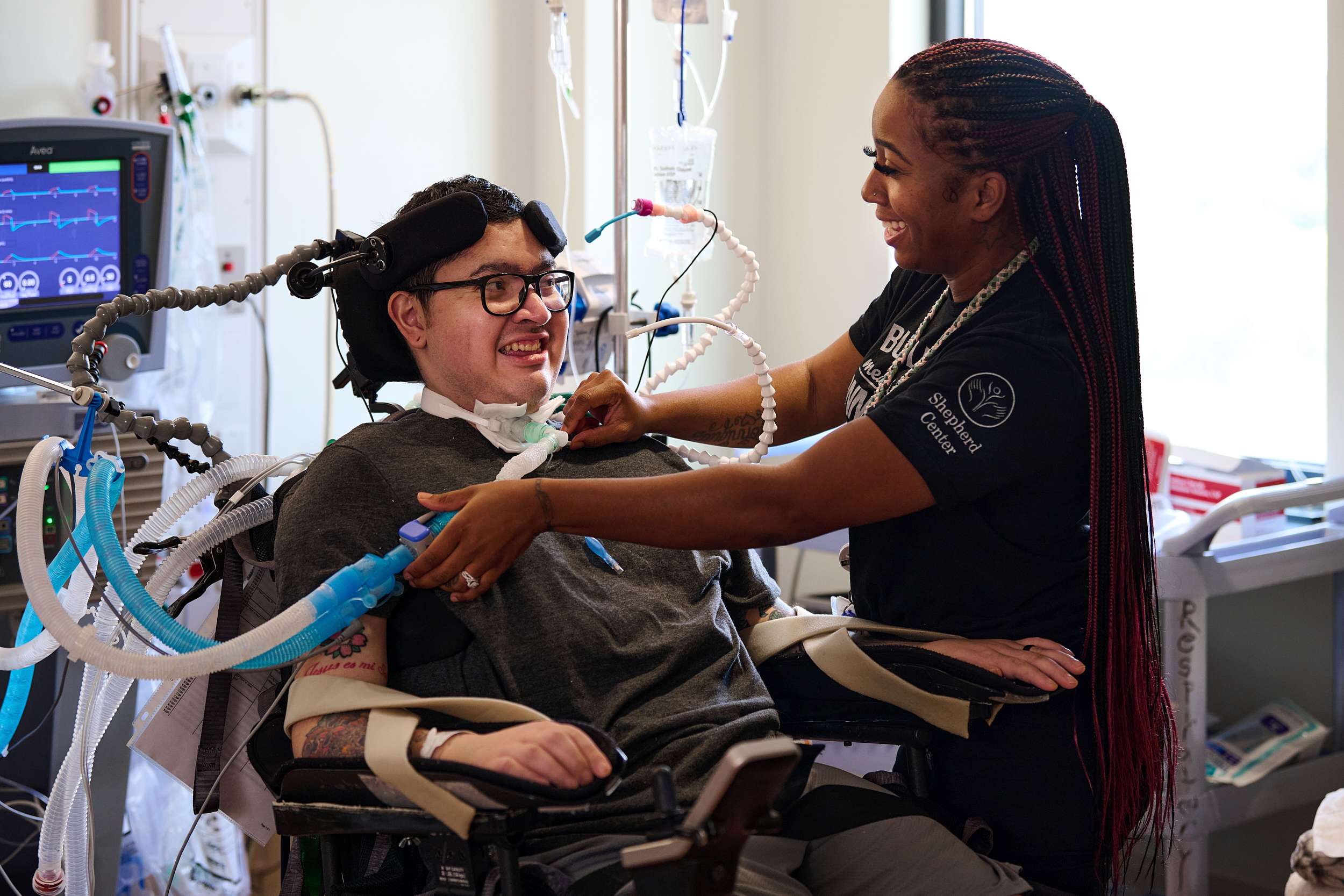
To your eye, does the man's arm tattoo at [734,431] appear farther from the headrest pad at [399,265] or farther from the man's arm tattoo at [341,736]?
the man's arm tattoo at [341,736]

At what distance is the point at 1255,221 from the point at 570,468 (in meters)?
1.98

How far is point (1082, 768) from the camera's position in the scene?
151 cm

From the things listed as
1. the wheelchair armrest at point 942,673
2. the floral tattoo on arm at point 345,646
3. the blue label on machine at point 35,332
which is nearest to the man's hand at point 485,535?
the floral tattoo on arm at point 345,646

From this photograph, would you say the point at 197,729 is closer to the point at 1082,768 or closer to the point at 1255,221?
the point at 1082,768

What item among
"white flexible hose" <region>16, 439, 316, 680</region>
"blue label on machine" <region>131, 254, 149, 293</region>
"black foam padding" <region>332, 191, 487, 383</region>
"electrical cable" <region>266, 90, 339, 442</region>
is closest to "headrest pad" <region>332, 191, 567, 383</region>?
"black foam padding" <region>332, 191, 487, 383</region>

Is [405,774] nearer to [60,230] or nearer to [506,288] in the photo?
[506,288]

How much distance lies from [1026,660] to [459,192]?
930 mm

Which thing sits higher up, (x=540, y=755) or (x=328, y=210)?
(x=328, y=210)

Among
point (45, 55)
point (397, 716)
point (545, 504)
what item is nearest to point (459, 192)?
point (545, 504)

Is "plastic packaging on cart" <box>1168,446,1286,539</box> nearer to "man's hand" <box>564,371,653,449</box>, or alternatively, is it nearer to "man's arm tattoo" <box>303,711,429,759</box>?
"man's hand" <box>564,371,653,449</box>

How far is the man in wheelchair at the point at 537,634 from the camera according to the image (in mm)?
1345

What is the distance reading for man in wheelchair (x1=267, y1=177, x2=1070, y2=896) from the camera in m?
1.34

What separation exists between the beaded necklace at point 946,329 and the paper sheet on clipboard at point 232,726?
81cm

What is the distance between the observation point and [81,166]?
2.26 m
